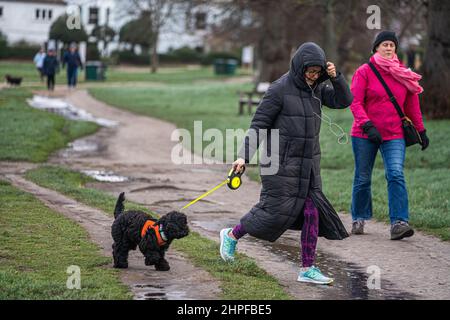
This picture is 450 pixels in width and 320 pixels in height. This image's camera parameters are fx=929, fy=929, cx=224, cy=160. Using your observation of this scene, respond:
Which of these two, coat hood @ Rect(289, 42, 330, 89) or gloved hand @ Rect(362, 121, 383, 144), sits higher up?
coat hood @ Rect(289, 42, 330, 89)

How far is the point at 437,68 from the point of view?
67.3 feet

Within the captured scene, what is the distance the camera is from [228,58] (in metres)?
77.9

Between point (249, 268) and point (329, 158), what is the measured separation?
9186 millimetres

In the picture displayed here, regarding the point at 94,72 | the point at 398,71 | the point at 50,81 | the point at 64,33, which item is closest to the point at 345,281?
the point at 398,71

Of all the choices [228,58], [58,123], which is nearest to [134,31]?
[228,58]

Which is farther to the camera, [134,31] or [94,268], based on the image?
[134,31]

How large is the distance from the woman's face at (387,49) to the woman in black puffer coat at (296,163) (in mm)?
2184

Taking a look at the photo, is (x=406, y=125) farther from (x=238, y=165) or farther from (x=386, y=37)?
(x=238, y=165)

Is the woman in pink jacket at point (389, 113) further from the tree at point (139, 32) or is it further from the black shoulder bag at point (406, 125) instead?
the tree at point (139, 32)

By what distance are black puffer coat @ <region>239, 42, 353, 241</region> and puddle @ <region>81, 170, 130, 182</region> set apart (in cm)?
677

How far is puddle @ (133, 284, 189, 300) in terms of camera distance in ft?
21.4

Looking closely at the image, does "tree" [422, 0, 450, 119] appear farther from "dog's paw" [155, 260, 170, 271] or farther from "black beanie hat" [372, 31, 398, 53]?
"dog's paw" [155, 260, 170, 271]

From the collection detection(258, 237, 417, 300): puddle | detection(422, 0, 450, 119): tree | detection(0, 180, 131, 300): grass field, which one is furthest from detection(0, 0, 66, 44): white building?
detection(258, 237, 417, 300): puddle
